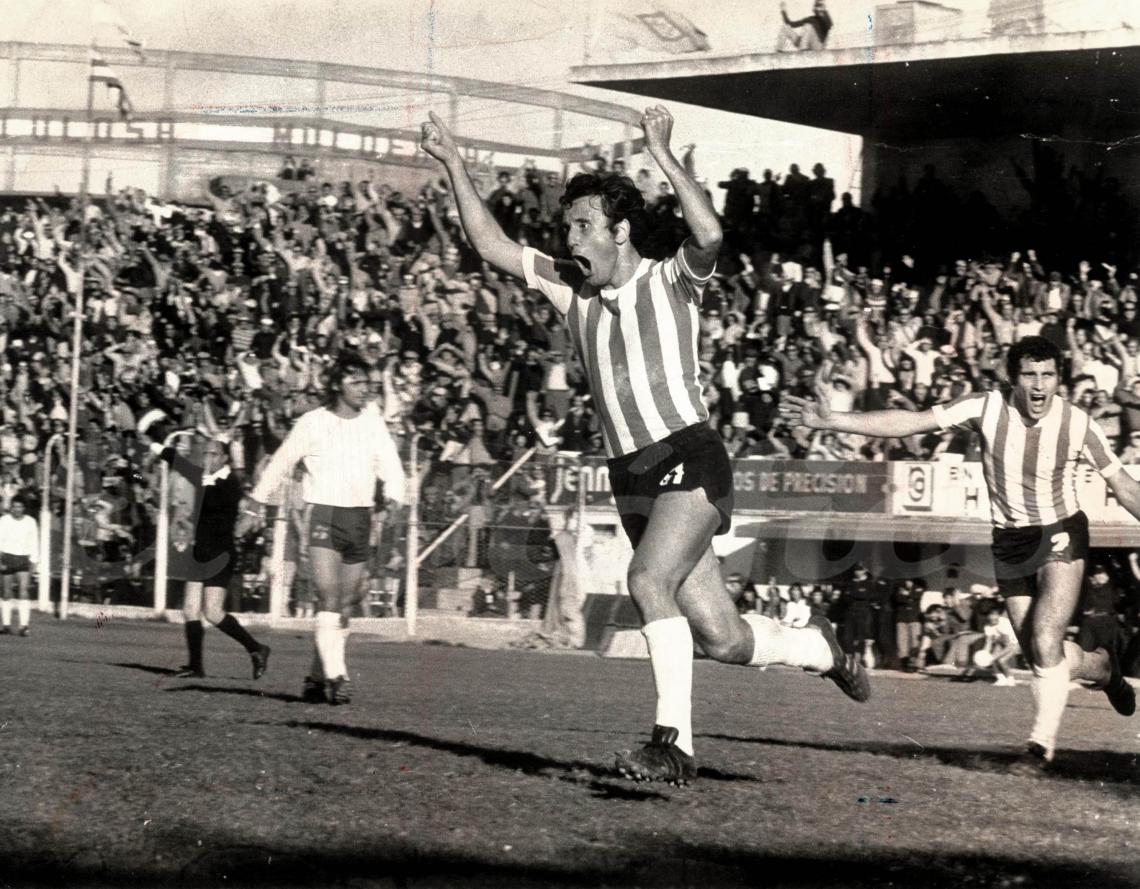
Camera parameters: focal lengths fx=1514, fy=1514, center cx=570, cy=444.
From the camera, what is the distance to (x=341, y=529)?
302 inches

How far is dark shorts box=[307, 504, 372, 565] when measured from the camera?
7633mm

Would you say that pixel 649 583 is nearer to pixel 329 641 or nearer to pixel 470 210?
pixel 470 210

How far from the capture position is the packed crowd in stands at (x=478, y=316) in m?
11.7

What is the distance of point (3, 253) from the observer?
15344mm

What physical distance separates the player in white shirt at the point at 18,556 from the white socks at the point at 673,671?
843 cm

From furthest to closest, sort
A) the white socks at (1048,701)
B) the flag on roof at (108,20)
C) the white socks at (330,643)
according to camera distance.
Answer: the white socks at (330,643)
the flag on roof at (108,20)
the white socks at (1048,701)

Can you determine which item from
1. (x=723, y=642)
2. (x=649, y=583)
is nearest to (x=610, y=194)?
(x=649, y=583)

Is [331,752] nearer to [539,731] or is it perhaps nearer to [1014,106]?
[539,731]

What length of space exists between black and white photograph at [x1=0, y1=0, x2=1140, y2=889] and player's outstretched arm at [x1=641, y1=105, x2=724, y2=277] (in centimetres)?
1

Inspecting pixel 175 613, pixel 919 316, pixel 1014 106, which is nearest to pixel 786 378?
pixel 919 316

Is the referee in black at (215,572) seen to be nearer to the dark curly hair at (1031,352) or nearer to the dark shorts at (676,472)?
the dark shorts at (676,472)

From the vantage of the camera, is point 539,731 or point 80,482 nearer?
point 539,731

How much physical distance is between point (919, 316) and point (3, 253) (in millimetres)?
9196

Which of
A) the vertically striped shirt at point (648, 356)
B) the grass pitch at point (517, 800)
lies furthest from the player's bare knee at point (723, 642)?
the vertically striped shirt at point (648, 356)
